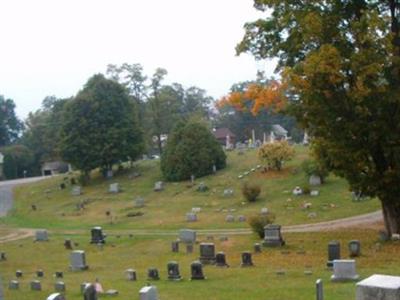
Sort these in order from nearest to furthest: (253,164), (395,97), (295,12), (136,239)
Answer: (395,97) → (295,12) → (136,239) → (253,164)

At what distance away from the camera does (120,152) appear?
58750 mm

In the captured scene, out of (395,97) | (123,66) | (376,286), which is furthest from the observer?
(123,66)

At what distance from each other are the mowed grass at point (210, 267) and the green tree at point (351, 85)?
2.85m

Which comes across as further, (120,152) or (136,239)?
(120,152)

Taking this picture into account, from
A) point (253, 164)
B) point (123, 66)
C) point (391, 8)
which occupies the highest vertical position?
point (123, 66)

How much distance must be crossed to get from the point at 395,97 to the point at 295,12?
4922 mm

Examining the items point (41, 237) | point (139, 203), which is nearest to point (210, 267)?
point (41, 237)

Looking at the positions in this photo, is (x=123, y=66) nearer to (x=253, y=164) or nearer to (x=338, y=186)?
(x=253, y=164)

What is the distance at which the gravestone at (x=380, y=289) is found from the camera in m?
10.1

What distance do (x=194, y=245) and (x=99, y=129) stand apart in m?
32.1

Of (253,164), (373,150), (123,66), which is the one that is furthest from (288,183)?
(123,66)

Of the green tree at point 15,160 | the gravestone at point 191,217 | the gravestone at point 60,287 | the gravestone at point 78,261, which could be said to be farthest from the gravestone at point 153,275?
the green tree at point 15,160

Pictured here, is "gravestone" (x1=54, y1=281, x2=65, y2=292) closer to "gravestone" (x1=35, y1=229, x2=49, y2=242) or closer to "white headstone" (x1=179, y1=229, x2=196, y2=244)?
"white headstone" (x1=179, y1=229, x2=196, y2=244)

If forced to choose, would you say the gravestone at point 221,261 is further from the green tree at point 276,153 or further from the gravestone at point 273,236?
the green tree at point 276,153
